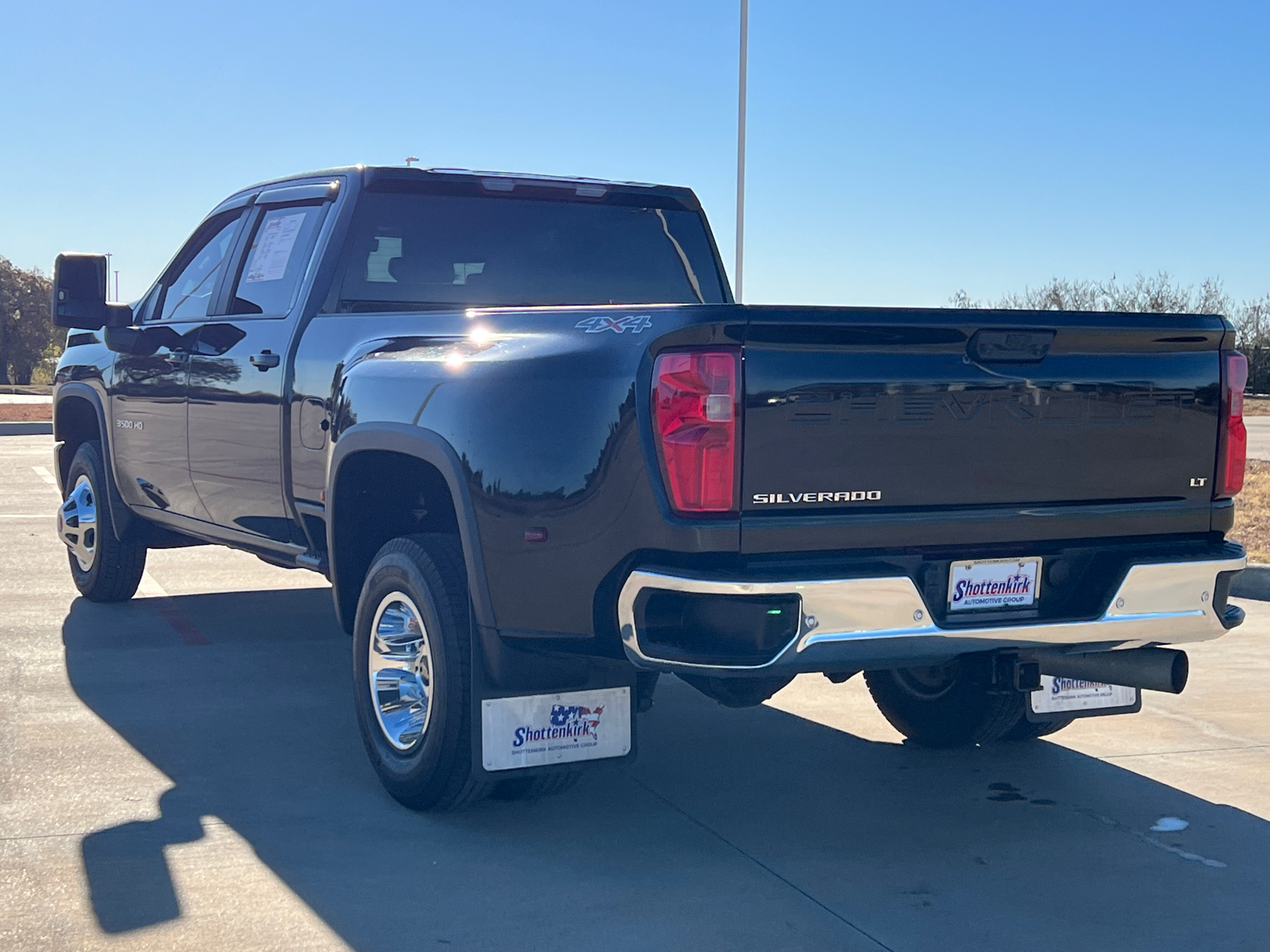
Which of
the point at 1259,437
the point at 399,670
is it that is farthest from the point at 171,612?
the point at 1259,437

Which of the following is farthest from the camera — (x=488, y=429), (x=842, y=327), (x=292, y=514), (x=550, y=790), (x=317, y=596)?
(x=317, y=596)

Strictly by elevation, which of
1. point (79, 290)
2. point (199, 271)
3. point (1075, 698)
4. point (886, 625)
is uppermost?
point (199, 271)

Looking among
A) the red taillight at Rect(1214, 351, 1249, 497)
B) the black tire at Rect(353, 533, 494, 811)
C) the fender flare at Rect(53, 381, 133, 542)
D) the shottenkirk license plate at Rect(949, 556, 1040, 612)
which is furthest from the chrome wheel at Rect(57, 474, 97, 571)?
the red taillight at Rect(1214, 351, 1249, 497)

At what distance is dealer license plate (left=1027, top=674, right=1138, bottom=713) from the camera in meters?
5.14

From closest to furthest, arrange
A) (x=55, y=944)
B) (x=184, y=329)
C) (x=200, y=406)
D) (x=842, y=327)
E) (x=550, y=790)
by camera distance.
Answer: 1. (x=55, y=944)
2. (x=842, y=327)
3. (x=550, y=790)
4. (x=200, y=406)
5. (x=184, y=329)

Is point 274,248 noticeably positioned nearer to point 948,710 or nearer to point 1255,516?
point 948,710

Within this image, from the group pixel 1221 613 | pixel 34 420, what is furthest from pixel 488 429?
pixel 34 420

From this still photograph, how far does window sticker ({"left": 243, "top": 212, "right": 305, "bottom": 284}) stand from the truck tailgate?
9.73ft

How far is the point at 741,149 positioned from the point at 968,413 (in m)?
13.8

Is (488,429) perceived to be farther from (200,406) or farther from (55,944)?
(200,406)

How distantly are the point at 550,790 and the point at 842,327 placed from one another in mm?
1715

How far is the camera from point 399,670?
15.8ft

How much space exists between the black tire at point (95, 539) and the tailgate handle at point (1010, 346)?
507 cm

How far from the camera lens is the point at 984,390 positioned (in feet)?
13.2
